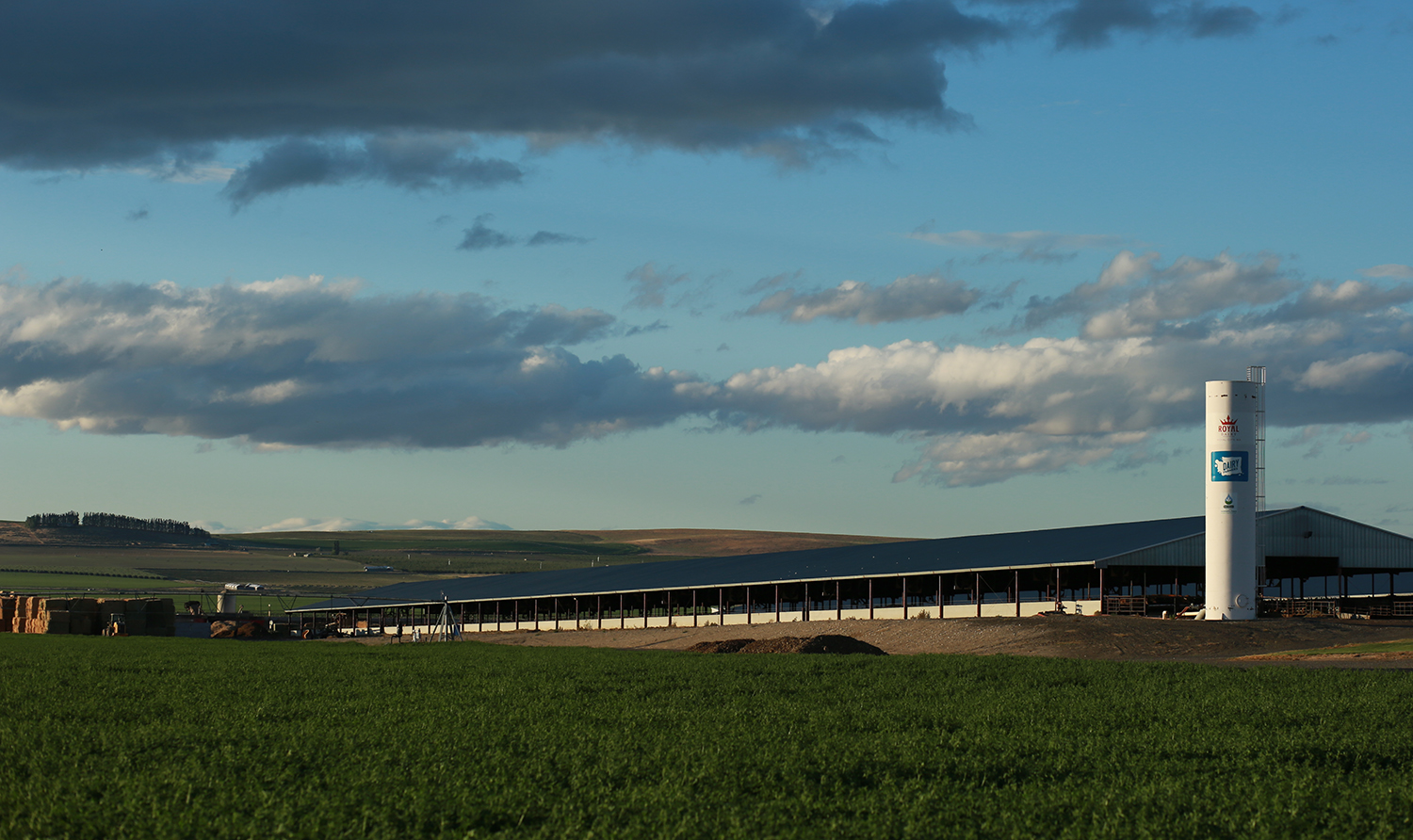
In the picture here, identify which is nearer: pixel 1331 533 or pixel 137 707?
pixel 137 707

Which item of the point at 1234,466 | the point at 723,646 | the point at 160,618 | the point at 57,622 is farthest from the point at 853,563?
the point at 57,622

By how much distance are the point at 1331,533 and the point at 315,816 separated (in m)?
62.2

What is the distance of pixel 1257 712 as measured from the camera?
20.6 meters

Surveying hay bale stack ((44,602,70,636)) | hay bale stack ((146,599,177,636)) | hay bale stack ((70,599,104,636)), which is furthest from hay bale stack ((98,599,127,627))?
hay bale stack ((44,602,70,636))

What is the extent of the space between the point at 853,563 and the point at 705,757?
56.1m

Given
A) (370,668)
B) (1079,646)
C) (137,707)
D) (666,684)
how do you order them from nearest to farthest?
1. (137,707)
2. (666,684)
3. (370,668)
4. (1079,646)

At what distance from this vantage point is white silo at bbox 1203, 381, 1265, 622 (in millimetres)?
54906

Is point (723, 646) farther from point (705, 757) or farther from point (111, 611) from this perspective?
point (111, 611)

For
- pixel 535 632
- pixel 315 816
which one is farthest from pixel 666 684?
pixel 535 632

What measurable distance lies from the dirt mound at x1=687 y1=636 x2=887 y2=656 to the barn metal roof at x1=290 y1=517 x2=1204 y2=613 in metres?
13.7

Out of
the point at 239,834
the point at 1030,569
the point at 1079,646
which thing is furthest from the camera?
the point at 1030,569

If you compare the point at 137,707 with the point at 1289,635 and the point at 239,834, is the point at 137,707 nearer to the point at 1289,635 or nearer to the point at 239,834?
the point at 239,834

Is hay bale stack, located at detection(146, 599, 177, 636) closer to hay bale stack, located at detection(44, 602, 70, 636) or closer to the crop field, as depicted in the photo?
hay bale stack, located at detection(44, 602, 70, 636)

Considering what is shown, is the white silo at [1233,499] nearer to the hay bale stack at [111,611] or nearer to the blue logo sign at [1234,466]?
the blue logo sign at [1234,466]
